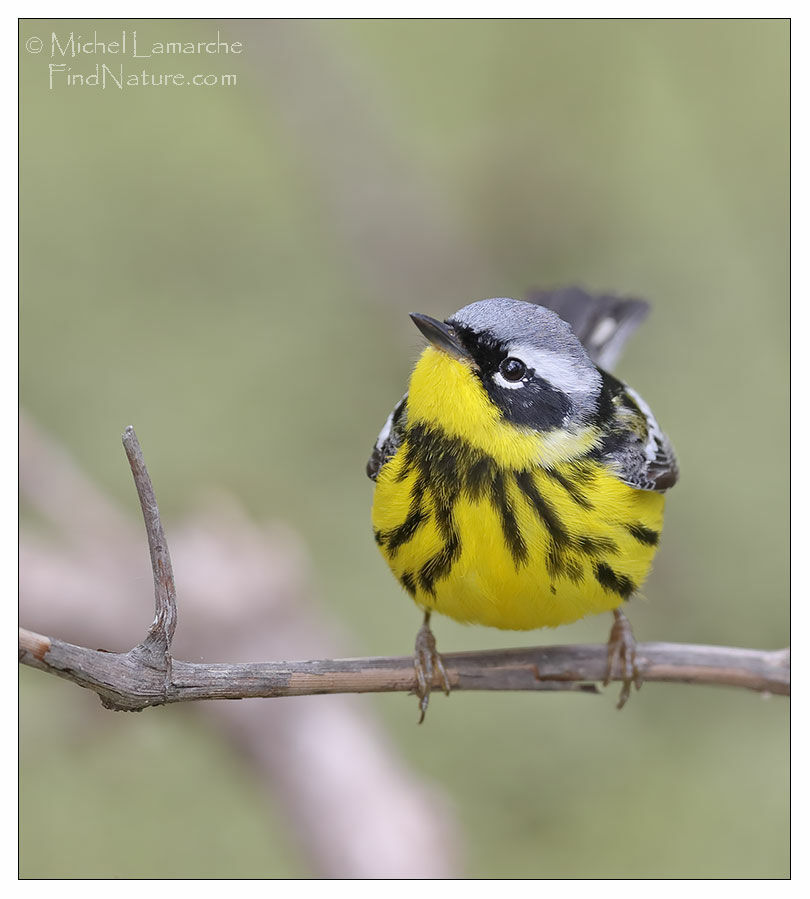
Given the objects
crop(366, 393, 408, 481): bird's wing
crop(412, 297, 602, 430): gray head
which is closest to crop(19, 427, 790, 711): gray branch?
crop(366, 393, 408, 481): bird's wing

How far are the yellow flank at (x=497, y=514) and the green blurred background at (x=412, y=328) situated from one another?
7.02 ft

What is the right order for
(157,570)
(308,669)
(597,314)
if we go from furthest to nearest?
1. (597,314)
2. (308,669)
3. (157,570)

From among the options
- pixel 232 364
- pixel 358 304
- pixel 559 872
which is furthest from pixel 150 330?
pixel 559 872

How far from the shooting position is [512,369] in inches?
133

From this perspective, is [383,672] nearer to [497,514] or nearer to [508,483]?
[497,514]

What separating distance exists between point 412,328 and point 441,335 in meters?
3.17

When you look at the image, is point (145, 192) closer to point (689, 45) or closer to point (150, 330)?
point (150, 330)

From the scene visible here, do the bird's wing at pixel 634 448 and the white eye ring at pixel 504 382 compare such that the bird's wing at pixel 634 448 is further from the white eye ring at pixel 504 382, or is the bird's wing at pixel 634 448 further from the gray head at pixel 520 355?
the white eye ring at pixel 504 382

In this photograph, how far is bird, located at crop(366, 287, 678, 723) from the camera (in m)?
3.39

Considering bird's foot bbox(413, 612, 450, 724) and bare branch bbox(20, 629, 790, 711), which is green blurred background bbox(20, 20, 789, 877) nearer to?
bird's foot bbox(413, 612, 450, 724)

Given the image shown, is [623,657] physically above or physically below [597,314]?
below

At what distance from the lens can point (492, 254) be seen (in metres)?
6.90

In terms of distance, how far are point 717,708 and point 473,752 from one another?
4.84 feet

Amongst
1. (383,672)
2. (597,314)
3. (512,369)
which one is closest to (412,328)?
(597,314)
